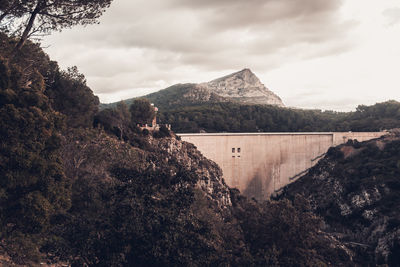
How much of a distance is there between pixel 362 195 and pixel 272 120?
62965 mm

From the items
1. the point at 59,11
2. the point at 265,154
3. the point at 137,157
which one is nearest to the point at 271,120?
the point at 265,154

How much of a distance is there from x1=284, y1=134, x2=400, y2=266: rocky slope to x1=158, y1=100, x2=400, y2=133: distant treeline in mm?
23319

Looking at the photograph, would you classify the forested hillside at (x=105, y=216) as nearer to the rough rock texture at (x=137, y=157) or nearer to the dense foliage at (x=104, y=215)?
the dense foliage at (x=104, y=215)

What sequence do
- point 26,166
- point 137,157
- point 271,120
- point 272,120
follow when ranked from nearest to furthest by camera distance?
point 26,166 → point 137,157 → point 271,120 → point 272,120

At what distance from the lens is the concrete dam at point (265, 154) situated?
79.2 m

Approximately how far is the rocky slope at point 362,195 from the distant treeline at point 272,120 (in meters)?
23.3

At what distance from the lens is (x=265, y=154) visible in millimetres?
82562

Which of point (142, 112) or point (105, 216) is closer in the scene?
point (105, 216)

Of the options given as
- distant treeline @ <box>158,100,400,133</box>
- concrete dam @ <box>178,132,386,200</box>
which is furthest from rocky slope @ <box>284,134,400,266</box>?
distant treeline @ <box>158,100,400,133</box>

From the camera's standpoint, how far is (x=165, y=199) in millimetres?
19484

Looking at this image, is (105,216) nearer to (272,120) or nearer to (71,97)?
(71,97)

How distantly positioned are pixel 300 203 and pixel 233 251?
7.87m

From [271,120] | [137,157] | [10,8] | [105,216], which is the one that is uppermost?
[10,8]

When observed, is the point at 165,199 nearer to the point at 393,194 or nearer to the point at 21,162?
the point at 21,162
